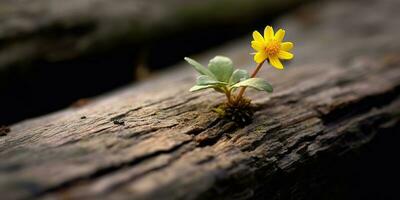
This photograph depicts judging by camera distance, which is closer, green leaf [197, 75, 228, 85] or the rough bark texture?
the rough bark texture

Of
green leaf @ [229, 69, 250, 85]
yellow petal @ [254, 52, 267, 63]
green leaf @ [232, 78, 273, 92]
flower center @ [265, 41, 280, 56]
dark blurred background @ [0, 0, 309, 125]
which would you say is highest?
dark blurred background @ [0, 0, 309, 125]

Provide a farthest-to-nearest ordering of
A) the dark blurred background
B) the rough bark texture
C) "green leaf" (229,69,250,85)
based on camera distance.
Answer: the dark blurred background, "green leaf" (229,69,250,85), the rough bark texture

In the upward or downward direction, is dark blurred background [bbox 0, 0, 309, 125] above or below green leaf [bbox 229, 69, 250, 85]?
above

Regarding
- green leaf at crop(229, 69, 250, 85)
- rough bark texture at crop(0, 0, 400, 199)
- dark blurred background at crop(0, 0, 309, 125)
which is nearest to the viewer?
rough bark texture at crop(0, 0, 400, 199)

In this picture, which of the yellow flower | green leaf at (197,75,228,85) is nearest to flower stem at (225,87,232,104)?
green leaf at (197,75,228,85)

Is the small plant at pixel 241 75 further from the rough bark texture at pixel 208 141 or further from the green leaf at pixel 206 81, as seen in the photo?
the rough bark texture at pixel 208 141

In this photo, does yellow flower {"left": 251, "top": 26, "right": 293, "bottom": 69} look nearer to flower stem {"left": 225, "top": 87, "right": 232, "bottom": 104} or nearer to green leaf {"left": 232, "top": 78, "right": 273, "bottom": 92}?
green leaf {"left": 232, "top": 78, "right": 273, "bottom": 92}
